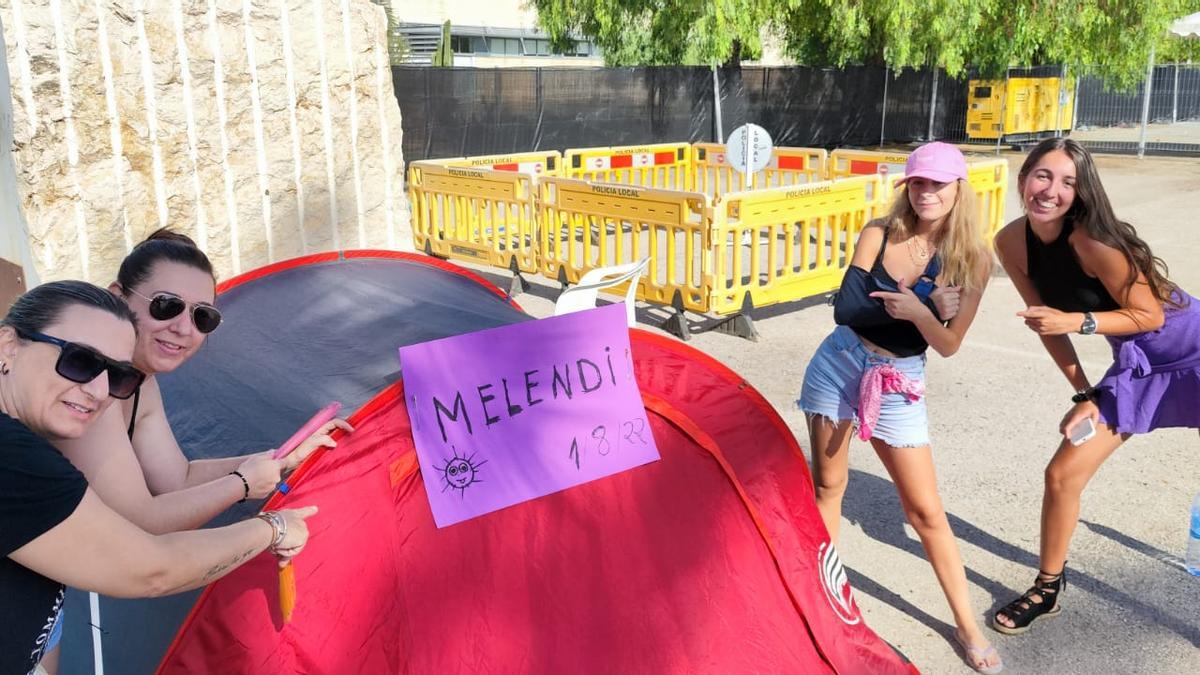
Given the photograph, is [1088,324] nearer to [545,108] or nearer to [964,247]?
[964,247]

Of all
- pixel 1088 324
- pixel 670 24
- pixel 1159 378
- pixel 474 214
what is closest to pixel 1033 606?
pixel 1159 378

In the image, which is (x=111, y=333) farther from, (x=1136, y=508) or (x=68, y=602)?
(x=1136, y=508)

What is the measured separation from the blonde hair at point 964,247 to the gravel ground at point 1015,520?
55.6 inches

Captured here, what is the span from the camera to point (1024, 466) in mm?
5395

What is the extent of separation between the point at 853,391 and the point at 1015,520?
1807mm

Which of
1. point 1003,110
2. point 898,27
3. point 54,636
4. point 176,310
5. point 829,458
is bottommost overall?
point 829,458

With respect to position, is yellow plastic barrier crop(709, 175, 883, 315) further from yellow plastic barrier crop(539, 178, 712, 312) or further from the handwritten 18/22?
the handwritten 18/22

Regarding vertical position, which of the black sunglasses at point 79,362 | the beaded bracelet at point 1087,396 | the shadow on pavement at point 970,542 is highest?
the black sunglasses at point 79,362

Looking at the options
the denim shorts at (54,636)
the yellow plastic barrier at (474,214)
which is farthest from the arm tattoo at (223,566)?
the yellow plastic barrier at (474,214)

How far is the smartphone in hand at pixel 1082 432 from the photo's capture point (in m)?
3.52

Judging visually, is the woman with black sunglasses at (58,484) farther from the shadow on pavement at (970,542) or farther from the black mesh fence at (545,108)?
the black mesh fence at (545,108)

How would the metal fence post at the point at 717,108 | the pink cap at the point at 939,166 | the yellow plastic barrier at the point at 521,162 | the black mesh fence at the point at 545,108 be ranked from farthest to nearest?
the metal fence post at the point at 717,108
the black mesh fence at the point at 545,108
the yellow plastic barrier at the point at 521,162
the pink cap at the point at 939,166

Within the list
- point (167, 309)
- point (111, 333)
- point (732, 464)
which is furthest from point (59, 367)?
point (732, 464)

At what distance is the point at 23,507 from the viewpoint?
1610mm
